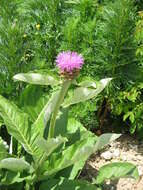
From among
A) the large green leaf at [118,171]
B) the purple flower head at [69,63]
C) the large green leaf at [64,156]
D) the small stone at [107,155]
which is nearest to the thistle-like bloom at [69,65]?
the purple flower head at [69,63]

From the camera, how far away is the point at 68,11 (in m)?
3.39

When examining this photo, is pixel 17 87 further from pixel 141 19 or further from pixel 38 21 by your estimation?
pixel 141 19

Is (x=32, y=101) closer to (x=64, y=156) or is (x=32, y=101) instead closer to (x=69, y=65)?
(x=64, y=156)

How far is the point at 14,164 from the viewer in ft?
7.66

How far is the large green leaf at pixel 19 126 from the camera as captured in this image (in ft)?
8.08

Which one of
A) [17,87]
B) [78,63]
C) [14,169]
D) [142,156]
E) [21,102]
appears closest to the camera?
[78,63]

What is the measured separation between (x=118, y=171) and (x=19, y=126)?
2.05 ft

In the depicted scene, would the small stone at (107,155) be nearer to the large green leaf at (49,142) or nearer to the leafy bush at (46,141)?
the leafy bush at (46,141)

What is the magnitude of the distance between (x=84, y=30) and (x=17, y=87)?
65cm

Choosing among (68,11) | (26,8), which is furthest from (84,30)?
(26,8)

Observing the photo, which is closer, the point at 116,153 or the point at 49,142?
the point at 49,142

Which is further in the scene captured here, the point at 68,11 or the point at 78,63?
the point at 68,11

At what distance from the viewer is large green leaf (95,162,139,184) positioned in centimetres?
237

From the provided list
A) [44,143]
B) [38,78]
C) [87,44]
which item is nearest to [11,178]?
[44,143]
